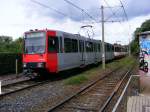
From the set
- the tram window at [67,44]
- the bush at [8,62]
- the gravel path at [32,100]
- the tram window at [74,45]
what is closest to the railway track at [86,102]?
the gravel path at [32,100]

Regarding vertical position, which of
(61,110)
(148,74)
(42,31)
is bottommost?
(61,110)

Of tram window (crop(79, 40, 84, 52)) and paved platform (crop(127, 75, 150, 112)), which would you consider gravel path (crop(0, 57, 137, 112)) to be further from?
tram window (crop(79, 40, 84, 52))

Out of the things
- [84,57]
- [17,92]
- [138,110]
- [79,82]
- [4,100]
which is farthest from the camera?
[84,57]

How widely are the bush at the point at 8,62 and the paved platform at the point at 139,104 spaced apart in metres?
16.3

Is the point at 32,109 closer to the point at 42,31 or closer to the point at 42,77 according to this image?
the point at 42,31

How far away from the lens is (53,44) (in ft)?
73.0

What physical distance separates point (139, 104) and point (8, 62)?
18.1 meters

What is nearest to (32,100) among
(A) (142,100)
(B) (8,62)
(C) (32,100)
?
(C) (32,100)

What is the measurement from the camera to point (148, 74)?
46.6 feet

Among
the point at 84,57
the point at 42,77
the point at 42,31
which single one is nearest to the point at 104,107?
the point at 42,31

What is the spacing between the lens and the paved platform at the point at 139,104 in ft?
34.2

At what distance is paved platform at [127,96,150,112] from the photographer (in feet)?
34.2

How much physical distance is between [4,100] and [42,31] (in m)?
8.64

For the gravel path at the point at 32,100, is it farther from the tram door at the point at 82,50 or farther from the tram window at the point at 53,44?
the tram door at the point at 82,50
